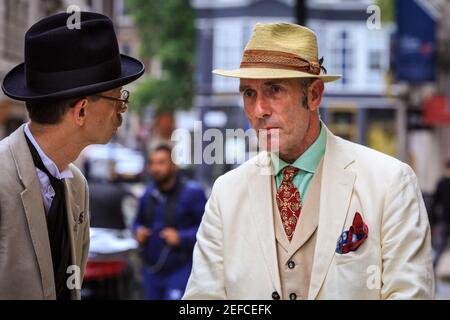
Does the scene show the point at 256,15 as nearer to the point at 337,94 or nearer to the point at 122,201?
the point at 122,201

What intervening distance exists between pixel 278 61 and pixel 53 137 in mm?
688

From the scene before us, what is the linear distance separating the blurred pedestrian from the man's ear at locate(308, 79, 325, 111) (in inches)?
369

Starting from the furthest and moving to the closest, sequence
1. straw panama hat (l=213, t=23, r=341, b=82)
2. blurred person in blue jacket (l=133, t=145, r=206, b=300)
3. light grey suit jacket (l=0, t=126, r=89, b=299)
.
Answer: blurred person in blue jacket (l=133, t=145, r=206, b=300) < straw panama hat (l=213, t=23, r=341, b=82) < light grey suit jacket (l=0, t=126, r=89, b=299)

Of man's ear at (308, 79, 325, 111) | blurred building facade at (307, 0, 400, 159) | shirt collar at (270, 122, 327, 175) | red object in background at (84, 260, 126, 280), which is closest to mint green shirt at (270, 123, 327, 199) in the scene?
shirt collar at (270, 122, 327, 175)

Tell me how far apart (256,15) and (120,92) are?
542 inches

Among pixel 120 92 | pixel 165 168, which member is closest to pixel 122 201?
pixel 165 168

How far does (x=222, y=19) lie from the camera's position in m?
17.8

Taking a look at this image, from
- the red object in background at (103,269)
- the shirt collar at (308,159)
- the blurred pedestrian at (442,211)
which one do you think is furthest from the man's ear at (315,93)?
the blurred pedestrian at (442,211)

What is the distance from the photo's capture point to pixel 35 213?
2.57 m

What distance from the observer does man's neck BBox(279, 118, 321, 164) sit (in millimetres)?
2779

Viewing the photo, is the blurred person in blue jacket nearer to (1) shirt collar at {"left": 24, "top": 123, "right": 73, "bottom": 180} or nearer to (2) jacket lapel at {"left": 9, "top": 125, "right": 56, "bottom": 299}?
(1) shirt collar at {"left": 24, "top": 123, "right": 73, "bottom": 180}

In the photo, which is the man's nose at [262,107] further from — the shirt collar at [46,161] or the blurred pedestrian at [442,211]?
the blurred pedestrian at [442,211]

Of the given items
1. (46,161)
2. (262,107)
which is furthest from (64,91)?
(262,107)
